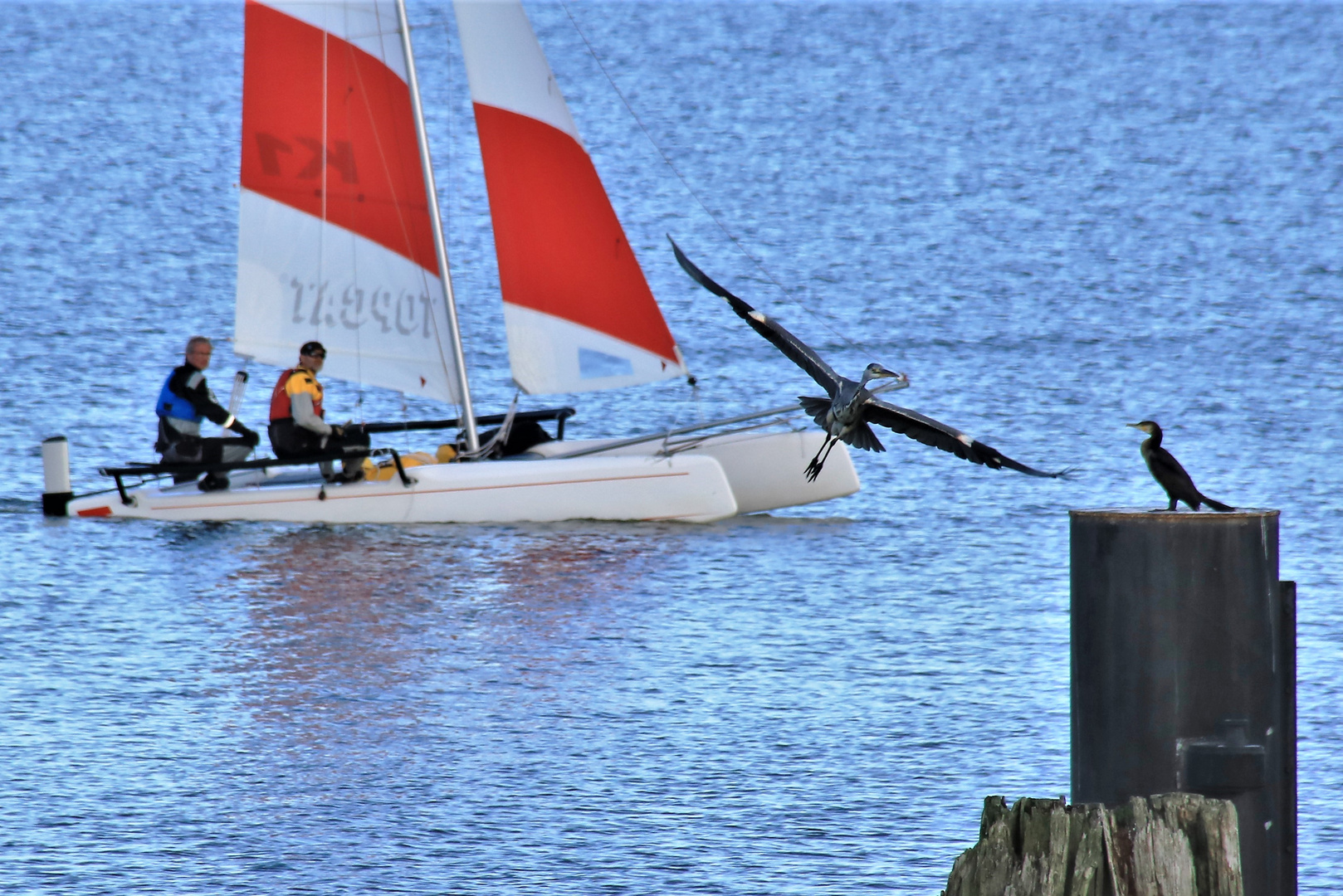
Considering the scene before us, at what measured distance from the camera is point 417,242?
17547 mm

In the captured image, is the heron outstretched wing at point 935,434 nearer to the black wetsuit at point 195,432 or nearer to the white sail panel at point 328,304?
the black wetsuit at point 195,432

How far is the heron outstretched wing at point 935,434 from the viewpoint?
5980 mm

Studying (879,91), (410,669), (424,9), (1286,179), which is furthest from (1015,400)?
(424,9)

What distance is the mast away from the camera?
1691cm

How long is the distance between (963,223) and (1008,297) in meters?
7.56

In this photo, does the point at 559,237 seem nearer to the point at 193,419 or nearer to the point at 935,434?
the point at 193,419

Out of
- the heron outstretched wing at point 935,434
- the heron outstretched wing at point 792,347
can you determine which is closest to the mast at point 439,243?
the heron outstretched wing at point 792,347

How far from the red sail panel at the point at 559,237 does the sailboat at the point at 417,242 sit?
2 centimetres

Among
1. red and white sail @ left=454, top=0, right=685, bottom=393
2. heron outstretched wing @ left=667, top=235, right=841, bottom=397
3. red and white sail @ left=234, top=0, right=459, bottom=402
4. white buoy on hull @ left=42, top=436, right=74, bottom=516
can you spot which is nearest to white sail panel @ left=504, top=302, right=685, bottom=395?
red and white sail @ left=454, top=0, right=685, bottom=393

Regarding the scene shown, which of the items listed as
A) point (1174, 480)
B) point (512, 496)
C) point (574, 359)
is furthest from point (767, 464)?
point (1174, 480)

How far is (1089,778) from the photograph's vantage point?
183 inches

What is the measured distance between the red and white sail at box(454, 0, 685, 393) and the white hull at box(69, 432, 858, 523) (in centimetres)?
132

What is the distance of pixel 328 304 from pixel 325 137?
1645 mm

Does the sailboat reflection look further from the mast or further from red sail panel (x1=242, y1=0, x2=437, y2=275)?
red sail panel (x1=242, y1=0, x2=437, y2=275)
